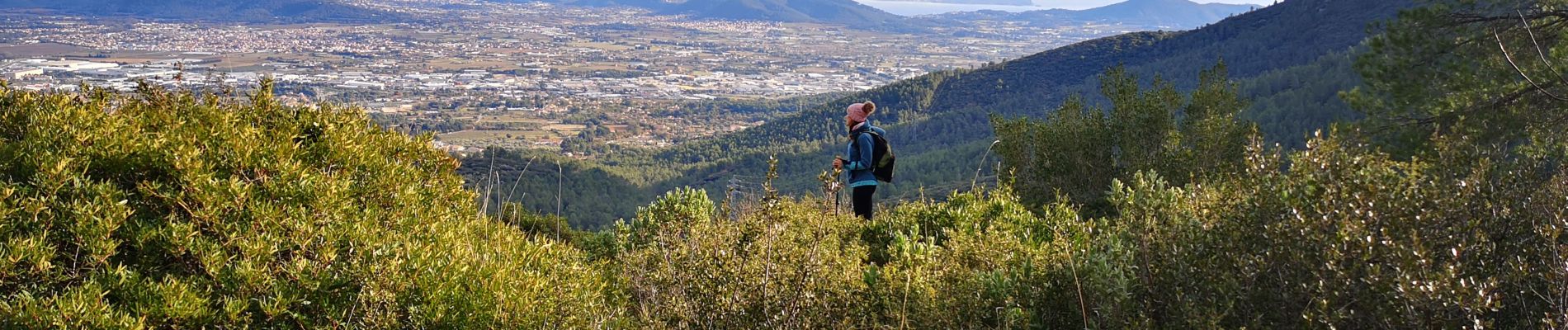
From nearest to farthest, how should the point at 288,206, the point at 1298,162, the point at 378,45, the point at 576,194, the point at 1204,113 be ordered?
the point at 288,206 → the point at 1298,162 → the point at 1204,113 → the point at 576,194 → the point at 378,45

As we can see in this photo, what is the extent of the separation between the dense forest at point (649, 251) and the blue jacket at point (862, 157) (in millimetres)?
2410

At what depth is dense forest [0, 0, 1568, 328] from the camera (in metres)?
2.58

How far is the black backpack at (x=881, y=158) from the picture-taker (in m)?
6.82

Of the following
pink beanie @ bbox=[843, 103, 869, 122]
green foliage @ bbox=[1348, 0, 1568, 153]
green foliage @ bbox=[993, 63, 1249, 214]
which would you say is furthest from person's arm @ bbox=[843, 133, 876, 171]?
A: green foliage @ bbox=[1348, 0, 1568, 153]

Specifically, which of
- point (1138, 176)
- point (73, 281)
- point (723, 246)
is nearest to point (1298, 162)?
point (1138, 176)

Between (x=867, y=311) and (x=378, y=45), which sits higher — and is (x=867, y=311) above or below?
above

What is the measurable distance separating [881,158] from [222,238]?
4.81 meters

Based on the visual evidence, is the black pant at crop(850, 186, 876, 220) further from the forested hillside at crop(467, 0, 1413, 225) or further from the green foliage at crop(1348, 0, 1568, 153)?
the forested hillside at crop(467, 0, 1413, 225)

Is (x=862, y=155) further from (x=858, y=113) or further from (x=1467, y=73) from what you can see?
(x=1467, y=73)

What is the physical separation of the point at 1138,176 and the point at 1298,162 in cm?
63

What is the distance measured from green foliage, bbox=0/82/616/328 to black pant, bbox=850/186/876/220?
3.74 m

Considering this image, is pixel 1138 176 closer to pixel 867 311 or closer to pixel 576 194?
pixel 867 311

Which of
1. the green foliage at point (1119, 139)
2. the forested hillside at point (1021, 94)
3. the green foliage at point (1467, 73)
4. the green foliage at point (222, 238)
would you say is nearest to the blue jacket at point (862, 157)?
the green foliage at point (1119, 139)

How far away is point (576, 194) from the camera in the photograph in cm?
4269
